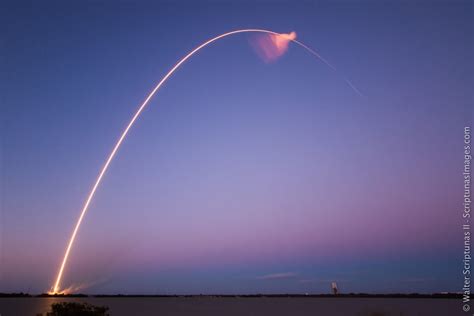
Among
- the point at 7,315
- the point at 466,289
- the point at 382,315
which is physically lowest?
the point at 7,315

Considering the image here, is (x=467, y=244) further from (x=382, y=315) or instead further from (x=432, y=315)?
(x=432, y=315)

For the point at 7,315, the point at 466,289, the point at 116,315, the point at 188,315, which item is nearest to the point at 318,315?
the point at 188,315

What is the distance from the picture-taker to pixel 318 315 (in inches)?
4951

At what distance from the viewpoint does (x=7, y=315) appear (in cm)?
11531

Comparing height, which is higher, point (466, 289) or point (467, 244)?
point (467, 244)

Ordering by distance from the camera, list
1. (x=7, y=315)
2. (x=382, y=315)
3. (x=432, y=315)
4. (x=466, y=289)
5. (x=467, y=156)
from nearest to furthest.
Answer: (x=467, y=156), (x=466, y=289), (x=382, y=315), (x=7, y=315), (x=432, y=315)

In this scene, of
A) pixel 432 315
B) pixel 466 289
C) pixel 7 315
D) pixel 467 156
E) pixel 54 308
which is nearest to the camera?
pixel 467 156

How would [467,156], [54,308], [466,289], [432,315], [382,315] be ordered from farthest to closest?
[432,315] < [382,315] < [54,308] < [466,289] < [467,156]

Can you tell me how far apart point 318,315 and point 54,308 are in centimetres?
10287

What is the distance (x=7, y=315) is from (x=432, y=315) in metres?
103

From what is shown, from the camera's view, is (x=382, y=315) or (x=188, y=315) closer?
(x=382, y=315)

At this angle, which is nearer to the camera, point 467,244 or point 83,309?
point 467,244

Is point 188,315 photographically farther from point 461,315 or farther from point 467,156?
point 467,156

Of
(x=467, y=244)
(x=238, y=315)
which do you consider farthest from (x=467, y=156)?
(x=238, y=315)
